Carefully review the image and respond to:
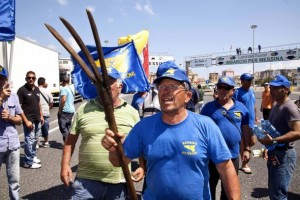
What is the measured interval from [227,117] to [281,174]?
0.89 meters

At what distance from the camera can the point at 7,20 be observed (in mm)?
3814

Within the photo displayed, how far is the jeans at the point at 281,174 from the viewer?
321 cm

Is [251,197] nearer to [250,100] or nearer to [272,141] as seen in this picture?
[272,141]

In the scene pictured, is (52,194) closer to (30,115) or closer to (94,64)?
(30,115)

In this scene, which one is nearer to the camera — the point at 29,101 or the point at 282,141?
the point at 282,141

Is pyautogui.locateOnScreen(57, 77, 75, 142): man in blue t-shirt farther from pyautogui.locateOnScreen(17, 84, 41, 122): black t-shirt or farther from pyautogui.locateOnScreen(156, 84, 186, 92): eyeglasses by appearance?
pyautogui.locateOnScreen(156, 84, 186, 92): eyeglasses

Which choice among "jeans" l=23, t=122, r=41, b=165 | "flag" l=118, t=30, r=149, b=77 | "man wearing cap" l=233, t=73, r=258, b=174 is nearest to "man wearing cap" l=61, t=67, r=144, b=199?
"flag" l=118, t=30, r=149, b=77

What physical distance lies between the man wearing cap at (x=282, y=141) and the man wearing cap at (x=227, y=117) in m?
0.37

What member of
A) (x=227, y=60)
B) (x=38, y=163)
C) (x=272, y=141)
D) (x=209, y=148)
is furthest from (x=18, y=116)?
(x=227, y=60)

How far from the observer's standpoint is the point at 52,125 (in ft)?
38.6

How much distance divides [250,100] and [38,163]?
4.84 m

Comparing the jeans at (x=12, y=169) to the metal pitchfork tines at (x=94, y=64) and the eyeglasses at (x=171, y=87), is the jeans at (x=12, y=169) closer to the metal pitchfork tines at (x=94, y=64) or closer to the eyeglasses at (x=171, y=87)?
the eyeglasses at (x=171, y=87)

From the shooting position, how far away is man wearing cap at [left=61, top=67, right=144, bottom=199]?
262cm

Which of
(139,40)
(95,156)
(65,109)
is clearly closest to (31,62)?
(65,109)
